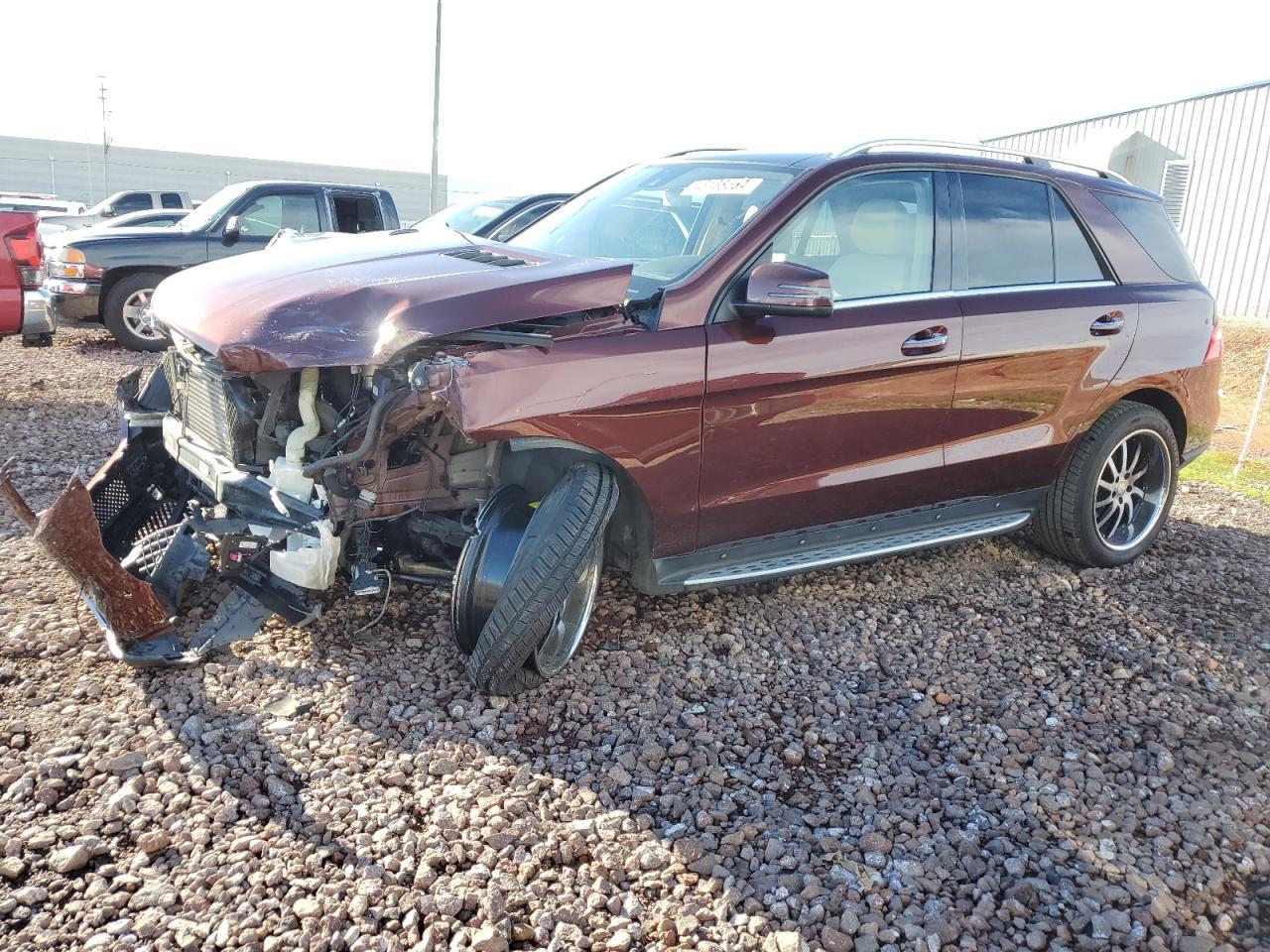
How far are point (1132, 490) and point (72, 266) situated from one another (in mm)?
8953

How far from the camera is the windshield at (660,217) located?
3.60 metres

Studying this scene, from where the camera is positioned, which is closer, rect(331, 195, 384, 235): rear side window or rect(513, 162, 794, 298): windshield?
rect(513, 162, 794, 298): windshield

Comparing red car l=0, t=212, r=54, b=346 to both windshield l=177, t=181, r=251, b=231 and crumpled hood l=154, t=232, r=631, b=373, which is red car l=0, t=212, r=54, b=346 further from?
crumpled hood l=154, t=232, r=631, b=373

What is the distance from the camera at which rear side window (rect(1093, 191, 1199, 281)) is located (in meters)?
4.59

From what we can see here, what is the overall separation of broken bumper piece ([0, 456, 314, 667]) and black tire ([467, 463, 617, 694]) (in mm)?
682

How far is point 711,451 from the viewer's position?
343cm

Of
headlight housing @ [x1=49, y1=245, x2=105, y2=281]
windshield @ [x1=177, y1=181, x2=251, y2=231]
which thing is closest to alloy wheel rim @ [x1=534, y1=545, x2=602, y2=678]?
headlight housing @ [x1=49, y1=245, x2=105, y2=281]

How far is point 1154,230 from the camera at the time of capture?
472cm

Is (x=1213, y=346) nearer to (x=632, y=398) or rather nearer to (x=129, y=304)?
(x=632, y=398)

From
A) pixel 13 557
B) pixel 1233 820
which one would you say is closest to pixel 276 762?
pixel 13 557

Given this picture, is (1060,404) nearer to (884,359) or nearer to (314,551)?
(884,359)

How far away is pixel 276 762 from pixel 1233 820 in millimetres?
2781

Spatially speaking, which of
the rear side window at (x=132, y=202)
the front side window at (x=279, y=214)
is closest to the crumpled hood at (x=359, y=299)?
the front side window at (x=279, y=214)

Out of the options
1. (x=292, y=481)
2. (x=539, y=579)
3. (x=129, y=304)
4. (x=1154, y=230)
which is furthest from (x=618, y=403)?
(x=129, y=304)
